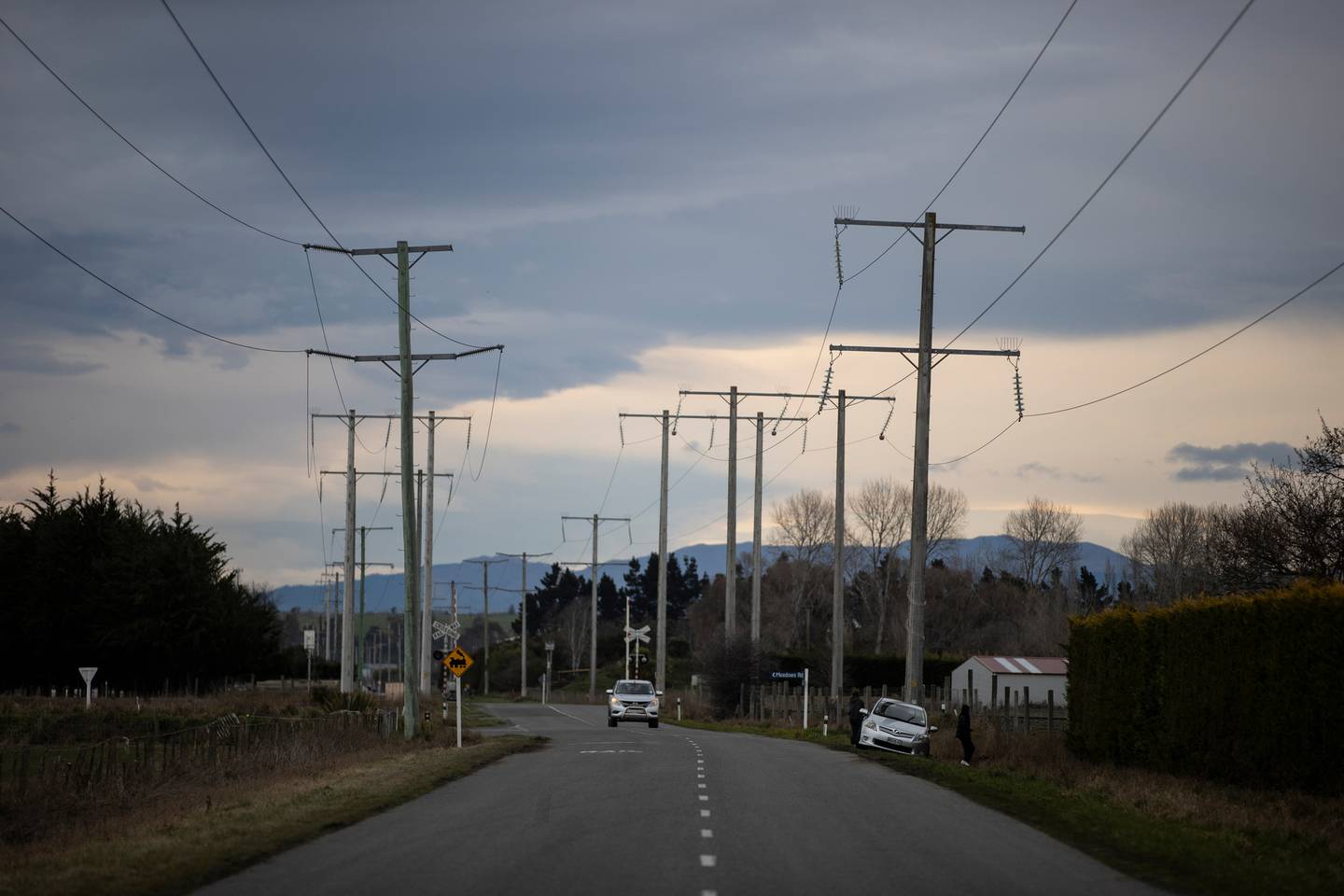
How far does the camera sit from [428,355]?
125 feet

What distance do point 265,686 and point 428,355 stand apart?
4934 cm

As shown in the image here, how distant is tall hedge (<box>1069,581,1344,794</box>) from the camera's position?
2027cm

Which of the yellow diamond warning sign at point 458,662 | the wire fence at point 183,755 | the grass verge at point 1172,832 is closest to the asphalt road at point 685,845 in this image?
the grass verge at point 1172,832

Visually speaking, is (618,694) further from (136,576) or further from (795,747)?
(136,576)

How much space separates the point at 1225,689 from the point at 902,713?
15.0 meters

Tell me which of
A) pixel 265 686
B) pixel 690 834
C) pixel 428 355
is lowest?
pixel 265 686

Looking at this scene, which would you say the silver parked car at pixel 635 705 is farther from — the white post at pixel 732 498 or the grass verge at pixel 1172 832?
the grass verge at pixel 1172 832

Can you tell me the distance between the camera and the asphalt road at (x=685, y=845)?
1328 centimetres

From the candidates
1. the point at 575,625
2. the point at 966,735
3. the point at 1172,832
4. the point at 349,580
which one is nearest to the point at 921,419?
the point at 966,735

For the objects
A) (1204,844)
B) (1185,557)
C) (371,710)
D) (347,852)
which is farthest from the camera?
(1185,557)

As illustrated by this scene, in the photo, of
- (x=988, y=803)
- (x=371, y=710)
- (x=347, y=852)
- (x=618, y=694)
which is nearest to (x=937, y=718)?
(x=618, y=694)

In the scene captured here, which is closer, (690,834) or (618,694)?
(690,834)

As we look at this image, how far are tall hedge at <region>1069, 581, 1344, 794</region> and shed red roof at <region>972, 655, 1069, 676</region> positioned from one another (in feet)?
137

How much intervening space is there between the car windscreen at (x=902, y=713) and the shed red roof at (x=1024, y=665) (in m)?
33.1
